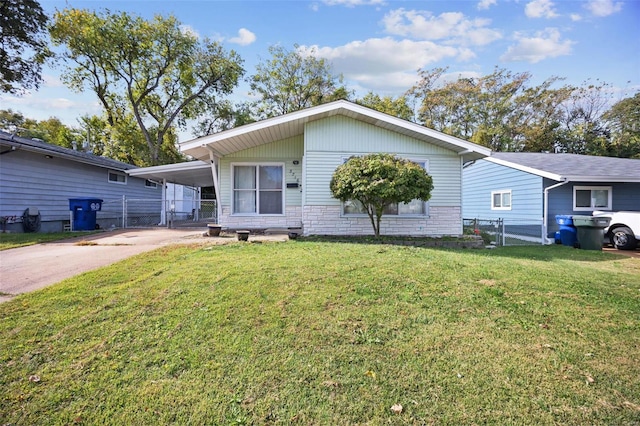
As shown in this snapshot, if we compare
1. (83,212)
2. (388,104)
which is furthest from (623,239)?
(388,104)

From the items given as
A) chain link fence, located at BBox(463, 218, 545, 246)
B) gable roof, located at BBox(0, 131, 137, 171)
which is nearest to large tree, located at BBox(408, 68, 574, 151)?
chain link fence, located at BBox(463, 218, 545, 246)

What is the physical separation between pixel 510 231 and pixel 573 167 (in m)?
3.60

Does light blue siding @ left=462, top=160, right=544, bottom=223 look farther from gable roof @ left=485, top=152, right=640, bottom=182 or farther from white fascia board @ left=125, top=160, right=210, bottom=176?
white fascia board @ left=125, top=160, right=210, bottom=176

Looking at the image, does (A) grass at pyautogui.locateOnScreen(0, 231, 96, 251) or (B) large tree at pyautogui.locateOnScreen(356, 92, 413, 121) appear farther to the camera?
(B) large tree at pyautogui.locateOnScreen(356, 92, 413, 121)

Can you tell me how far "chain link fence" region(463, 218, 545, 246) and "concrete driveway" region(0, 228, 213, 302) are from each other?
35.2ft

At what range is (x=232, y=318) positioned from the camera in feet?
11.4

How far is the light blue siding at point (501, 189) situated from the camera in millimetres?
12375

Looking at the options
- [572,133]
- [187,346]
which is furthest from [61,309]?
[572,133]

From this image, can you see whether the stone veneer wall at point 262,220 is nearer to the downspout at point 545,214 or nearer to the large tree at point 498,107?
the downspout at point 545,214

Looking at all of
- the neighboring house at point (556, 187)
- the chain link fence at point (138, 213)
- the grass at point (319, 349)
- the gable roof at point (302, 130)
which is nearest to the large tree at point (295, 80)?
the chain link fence at point (138, 213)

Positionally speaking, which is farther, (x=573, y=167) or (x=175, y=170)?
(x=573, y=167)

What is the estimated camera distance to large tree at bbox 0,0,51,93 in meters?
14.2

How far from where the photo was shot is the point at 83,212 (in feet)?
39.8

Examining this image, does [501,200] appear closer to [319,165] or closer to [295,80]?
[319,165]
